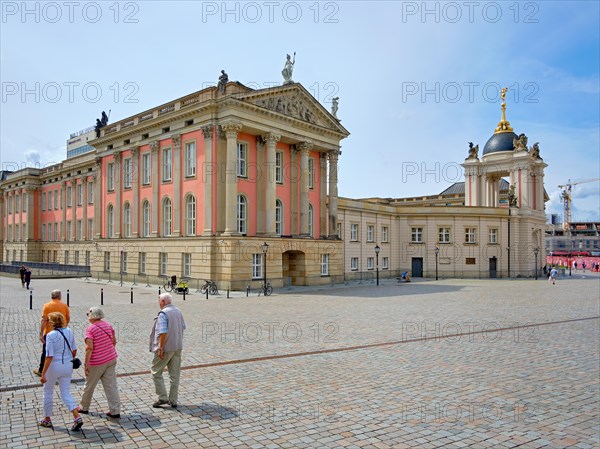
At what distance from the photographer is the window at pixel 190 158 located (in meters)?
36.3

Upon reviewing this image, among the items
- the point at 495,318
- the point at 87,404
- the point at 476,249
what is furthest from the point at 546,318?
the point at 476,249

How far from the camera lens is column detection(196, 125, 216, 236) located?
1348 inches

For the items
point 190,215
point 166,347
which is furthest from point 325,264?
point 166,347

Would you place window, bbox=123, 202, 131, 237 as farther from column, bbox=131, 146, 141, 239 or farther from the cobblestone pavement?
the cobblestone pavement

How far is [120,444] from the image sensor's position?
6.79 metres

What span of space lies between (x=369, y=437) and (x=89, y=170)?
5785cm

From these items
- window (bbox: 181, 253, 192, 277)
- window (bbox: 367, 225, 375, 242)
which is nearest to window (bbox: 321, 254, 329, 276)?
window (bbox: 367, 225, 375, 242)

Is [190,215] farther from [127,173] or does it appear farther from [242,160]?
[127,173]

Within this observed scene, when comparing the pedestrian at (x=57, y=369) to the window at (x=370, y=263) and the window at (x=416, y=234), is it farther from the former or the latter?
the window at (x=416, y=234)

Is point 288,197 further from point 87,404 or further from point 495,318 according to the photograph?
point 87,404

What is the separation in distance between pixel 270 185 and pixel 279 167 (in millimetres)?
→ 3578

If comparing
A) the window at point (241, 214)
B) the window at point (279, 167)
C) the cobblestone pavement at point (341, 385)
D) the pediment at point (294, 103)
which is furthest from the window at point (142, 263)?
the cobblestone pavement at point (341, 385)

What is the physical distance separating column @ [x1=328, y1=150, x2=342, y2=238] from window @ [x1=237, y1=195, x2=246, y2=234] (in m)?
9.31

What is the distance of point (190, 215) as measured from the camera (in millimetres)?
36938
